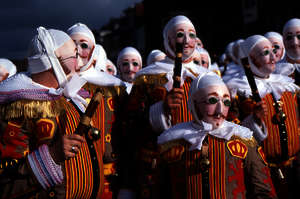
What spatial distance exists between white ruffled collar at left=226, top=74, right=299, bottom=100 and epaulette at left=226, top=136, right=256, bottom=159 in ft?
→ 7.15

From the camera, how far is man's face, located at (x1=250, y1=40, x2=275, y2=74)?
578 centimetres

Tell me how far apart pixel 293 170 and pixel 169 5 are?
74.0 feet

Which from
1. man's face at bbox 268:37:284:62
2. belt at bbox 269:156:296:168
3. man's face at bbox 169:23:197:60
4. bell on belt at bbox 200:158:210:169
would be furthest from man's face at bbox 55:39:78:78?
man's face at bbox 268:37:284:62

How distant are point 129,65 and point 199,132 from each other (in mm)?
4469

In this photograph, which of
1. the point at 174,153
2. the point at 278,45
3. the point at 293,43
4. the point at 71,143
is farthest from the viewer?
the point at 278,45

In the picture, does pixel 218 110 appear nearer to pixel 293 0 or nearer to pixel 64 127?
pixel 64 127

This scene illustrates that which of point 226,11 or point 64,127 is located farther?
point 226,11

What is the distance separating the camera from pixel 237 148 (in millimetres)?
3561

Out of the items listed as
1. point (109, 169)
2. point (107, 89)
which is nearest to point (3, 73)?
point (107, 89)

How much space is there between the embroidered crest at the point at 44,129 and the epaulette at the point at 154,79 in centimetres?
184

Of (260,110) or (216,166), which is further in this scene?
(260,110)

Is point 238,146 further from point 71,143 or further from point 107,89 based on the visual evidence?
point 107,89

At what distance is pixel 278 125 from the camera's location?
5.65 meters

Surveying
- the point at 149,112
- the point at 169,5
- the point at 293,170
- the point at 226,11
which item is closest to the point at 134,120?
the point at 149,112
